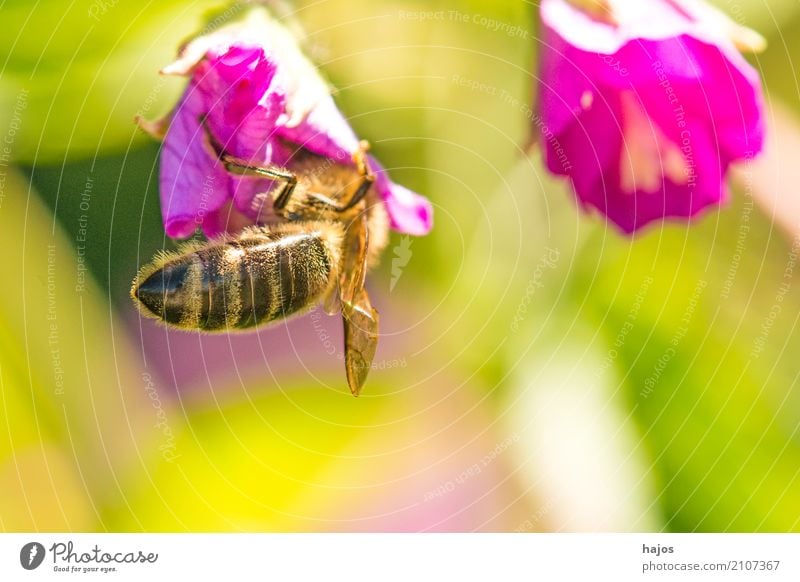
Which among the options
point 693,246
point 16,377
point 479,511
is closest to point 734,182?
point 693,246

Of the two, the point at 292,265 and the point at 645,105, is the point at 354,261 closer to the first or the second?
the point at 292,265

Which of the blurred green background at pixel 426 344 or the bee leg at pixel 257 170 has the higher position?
the bee leg at pixel 257 170

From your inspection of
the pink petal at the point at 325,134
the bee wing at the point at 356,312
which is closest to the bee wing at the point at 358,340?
the bee wing at the point at 356,312

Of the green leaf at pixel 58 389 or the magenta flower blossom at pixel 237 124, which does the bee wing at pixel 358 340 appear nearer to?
the magenta flower blossom at pixel 237 124

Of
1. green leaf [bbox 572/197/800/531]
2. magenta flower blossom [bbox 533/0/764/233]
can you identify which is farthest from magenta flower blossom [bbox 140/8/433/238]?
green leaf [bbox 572/197/800/531]

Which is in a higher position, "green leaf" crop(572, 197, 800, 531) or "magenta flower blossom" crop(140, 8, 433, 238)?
"magenta flower blossom" crop(140, 8, 433, 238)
